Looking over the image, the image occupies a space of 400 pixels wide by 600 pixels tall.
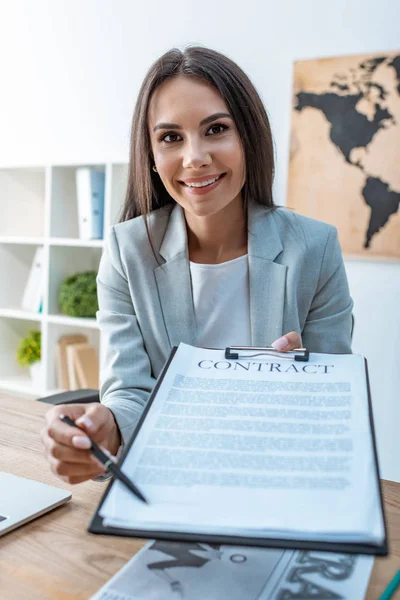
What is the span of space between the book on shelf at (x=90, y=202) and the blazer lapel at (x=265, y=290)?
5.67ft

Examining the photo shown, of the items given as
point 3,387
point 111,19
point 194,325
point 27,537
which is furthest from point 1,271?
point 27,537

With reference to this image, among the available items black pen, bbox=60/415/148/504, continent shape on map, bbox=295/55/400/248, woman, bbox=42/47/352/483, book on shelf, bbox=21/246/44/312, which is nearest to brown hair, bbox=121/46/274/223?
woman, bbox=42/47/352/483

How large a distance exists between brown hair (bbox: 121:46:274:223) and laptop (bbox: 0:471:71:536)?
2.44 ft

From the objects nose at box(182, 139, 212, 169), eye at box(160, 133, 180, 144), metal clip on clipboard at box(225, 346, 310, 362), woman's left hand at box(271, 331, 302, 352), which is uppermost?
eye at box(160, 133, 180, 144)

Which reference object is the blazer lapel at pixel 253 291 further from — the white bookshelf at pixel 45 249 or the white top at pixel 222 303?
the white bookshelf at pixel 45 249

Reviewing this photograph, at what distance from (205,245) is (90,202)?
1.61m

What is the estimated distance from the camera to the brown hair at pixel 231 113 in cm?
128

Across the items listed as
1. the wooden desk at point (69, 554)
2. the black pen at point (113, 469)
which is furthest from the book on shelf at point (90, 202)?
the black pen at point (113, 469)

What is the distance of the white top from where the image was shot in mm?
1390

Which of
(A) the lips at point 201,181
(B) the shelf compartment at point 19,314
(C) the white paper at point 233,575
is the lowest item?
(B) the shelf compartment at point 19,314

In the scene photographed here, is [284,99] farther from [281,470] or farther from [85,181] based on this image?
[281,470]

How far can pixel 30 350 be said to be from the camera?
332cm

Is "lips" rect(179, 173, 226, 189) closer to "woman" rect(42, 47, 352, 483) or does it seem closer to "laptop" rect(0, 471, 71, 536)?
"woman" rect(42, 47, 352, 483)

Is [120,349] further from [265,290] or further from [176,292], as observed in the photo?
[265,290]
